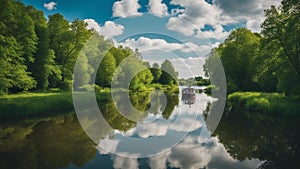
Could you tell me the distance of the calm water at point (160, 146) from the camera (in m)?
9.90

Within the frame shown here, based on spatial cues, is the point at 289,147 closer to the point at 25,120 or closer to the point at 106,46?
the point at 25,120

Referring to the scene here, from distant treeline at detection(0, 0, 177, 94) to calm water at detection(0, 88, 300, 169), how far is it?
29.5 feet

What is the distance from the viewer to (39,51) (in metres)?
35.1

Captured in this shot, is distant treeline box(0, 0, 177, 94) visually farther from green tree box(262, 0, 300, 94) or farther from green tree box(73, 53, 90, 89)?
green tree box(262, 0, 300, 94)

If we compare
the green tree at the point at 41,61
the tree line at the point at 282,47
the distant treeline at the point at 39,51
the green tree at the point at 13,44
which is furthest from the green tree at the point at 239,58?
the green tree at the point at 13,44

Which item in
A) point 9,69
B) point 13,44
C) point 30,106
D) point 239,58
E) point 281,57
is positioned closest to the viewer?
point 30,106

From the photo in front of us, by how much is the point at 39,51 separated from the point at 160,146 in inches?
1114

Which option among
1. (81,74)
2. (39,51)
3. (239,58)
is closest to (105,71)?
(81,74)

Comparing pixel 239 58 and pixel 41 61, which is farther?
pixel 239 58

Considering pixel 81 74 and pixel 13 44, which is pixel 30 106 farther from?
pixel 81 74

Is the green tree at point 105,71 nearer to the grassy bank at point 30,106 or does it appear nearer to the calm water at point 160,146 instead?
the grassy bank at point 30,106

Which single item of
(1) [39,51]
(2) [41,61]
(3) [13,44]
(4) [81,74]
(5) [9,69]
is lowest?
(5) [9,69]

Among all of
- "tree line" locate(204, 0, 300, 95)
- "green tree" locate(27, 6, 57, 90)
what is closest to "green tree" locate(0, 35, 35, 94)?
"green tree" locate(27, 6, 57, 90)

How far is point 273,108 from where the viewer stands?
2292cm
